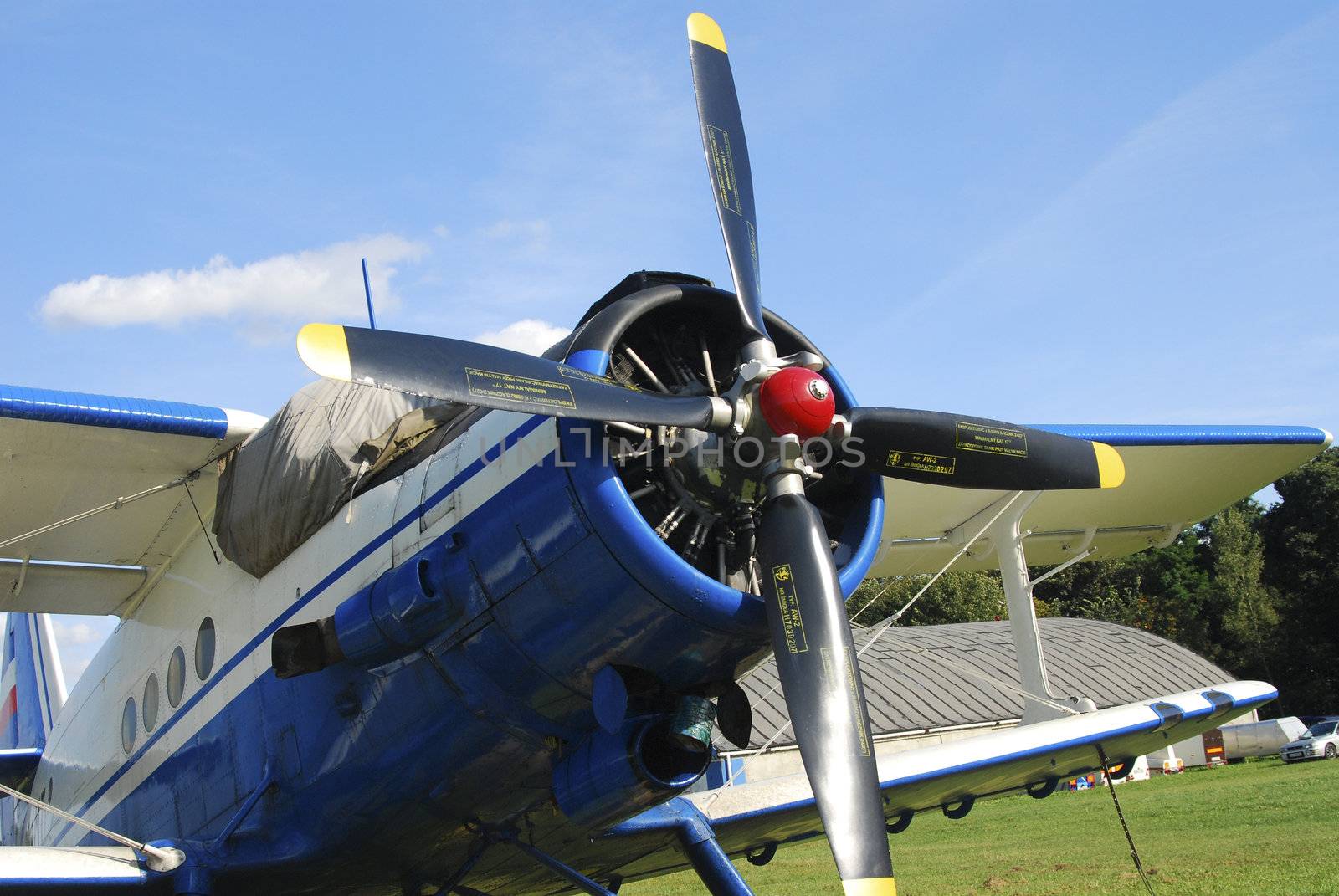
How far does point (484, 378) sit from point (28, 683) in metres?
9.99

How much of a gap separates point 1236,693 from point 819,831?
349cm

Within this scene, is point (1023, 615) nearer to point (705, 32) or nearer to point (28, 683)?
point (705, 32)

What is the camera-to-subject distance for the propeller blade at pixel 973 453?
5.39 meters

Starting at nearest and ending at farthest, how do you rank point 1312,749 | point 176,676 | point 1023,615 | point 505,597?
1. point 505,597
2. point 176,676
3. point 1023,615
4. point 1312,749

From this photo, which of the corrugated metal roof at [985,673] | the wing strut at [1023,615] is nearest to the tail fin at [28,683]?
the wing strut at [1023,615]

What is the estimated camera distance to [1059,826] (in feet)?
56.7

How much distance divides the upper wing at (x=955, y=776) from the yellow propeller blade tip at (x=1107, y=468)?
270 cm

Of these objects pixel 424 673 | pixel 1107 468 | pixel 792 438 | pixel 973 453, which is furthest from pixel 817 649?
pixel 1107 468

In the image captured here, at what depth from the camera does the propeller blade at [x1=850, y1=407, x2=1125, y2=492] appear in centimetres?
539

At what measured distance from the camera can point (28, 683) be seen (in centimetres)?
1203

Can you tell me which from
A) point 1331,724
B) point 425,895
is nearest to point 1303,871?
point 425,895

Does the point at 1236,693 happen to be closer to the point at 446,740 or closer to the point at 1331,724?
the point at 446,740

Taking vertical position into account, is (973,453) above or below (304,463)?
below

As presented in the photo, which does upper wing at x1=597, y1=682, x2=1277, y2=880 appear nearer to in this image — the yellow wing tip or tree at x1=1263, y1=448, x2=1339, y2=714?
the yellow wing tip
